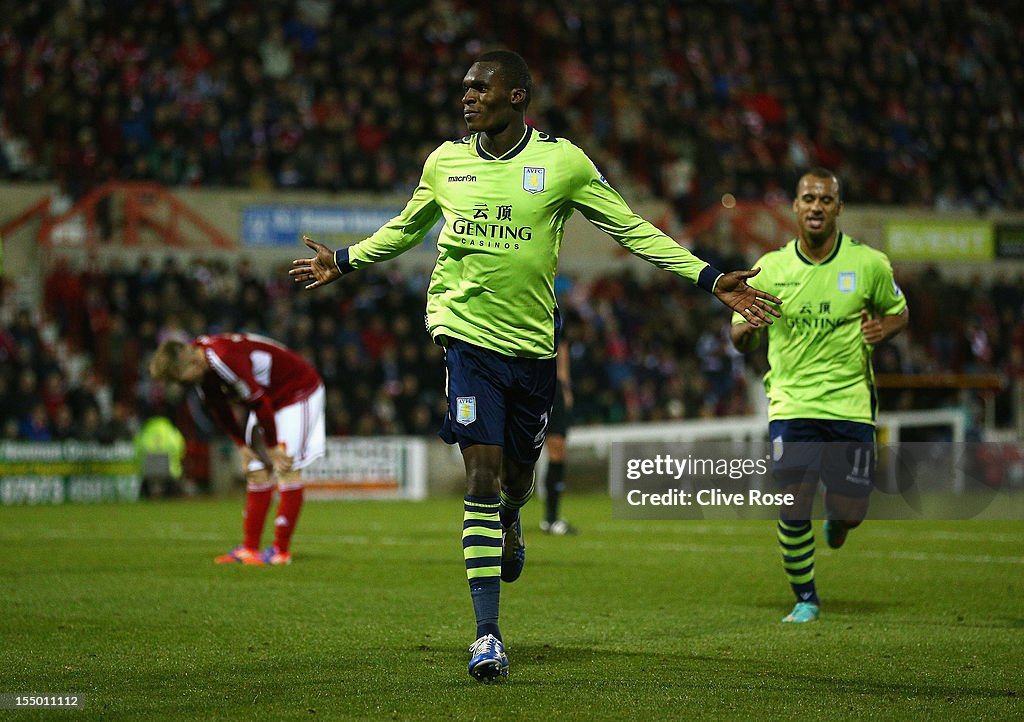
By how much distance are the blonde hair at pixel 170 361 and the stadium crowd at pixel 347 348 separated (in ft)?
33.7

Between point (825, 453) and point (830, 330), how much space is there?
716mm

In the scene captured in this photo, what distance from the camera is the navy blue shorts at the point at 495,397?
20.5ft

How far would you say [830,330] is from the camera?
27.8 feet

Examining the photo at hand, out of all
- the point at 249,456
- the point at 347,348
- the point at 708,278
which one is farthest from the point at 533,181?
the point at 347,348

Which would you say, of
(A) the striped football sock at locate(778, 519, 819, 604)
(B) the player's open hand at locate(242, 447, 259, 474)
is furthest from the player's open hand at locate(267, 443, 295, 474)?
(A) the striped football sock at locate(778, 519, 819, 604)

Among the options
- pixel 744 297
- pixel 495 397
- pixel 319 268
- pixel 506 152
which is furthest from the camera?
pixel 319 268

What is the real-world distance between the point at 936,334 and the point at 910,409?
3526mm

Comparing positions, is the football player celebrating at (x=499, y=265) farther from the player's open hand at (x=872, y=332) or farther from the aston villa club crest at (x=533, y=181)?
the player's open hand at (x=872, y=332)

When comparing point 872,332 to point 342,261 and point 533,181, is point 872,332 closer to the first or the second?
point 533,181

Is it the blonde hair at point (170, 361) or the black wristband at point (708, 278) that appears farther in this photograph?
the blonde hair at point (170, 361)

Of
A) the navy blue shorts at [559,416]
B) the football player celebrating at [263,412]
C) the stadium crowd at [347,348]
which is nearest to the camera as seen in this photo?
the football player celebrating at [263,412]

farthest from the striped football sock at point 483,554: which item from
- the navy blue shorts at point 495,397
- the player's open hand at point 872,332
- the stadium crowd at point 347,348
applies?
the stadium crowd at point 347,348

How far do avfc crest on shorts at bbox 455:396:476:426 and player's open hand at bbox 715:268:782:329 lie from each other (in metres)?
1.14

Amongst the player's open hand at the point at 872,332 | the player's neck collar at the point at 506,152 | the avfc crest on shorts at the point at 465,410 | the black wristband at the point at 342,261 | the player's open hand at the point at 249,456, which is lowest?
the player's open hand at the point at 249,456
